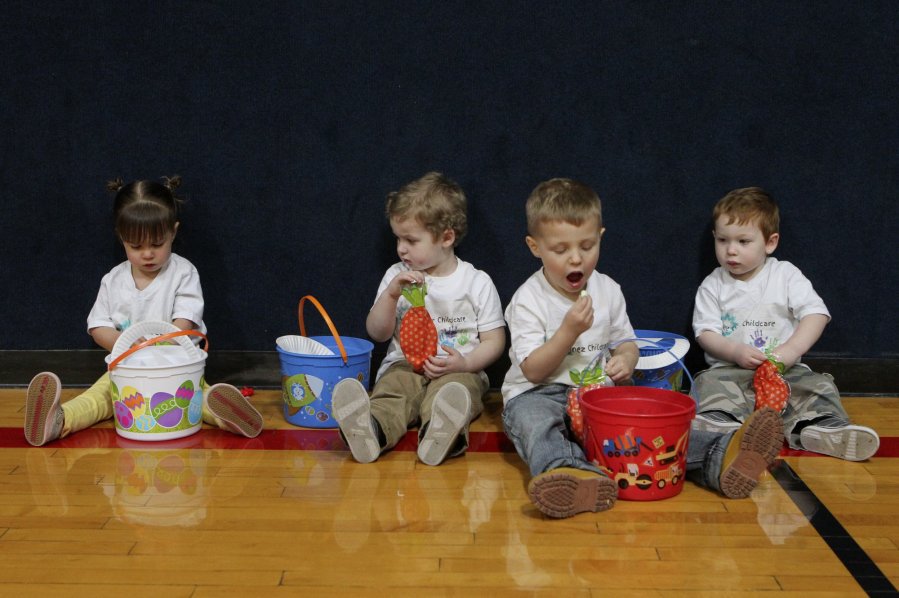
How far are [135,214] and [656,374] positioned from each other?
6.18ft

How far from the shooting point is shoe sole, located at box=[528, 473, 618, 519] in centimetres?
234

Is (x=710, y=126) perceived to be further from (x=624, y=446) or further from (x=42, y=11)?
(x=42, y=11)

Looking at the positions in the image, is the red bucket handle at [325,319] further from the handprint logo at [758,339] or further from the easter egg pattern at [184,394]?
the handprint logo at [758,339]

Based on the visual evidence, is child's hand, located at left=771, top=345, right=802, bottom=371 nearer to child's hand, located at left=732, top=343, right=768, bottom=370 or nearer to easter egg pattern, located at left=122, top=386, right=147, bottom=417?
child's hand, located at left=732, top=343, right=768, bottom=370

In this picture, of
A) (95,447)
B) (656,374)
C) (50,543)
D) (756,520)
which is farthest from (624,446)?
(95,447)

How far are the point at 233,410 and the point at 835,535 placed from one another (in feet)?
5.92

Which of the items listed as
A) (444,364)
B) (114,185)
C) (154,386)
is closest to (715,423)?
(444,364)

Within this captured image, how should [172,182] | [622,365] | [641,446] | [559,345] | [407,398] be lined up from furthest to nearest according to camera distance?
[172,182] → [407,398] → [622,365] → [559,345] → [641,446]

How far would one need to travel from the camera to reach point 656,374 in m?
3.18

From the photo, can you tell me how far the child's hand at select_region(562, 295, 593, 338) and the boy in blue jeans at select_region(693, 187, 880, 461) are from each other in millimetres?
750

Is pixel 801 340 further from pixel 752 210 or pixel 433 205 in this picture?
pixel 433 205

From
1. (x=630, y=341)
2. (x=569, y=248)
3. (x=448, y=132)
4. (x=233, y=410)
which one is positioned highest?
(x=448, y=132)

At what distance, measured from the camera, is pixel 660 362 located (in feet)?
10.3

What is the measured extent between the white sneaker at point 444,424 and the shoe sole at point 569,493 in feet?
1.53
